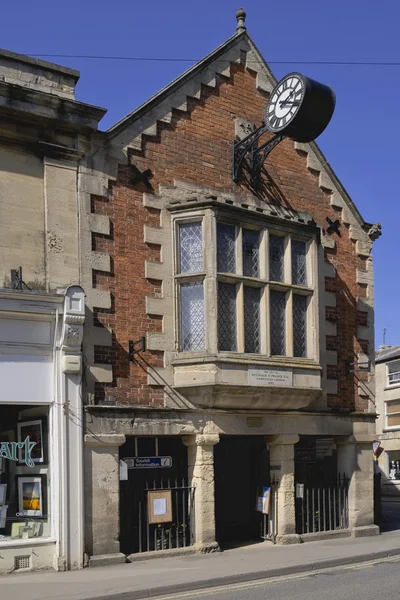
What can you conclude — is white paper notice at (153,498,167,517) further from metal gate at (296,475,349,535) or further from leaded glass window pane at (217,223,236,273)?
leaded glass window pane at (217,223,236,273)

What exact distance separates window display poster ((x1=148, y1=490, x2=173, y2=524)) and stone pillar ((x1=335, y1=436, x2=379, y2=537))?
483 centimetres

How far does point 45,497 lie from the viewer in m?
13.1

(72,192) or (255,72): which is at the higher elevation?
(255,72)

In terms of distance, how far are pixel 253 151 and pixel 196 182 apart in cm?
158

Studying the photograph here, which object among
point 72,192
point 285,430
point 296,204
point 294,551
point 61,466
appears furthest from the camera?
point 296,204

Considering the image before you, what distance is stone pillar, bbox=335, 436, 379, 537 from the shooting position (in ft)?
57.4

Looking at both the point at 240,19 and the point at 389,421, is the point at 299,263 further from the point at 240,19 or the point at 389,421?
the point at 389,421

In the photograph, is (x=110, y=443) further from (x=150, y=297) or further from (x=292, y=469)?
(x=292, y=469)

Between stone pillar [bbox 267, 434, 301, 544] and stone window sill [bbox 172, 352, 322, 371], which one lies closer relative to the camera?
stone window sill [bbox 172, 352, 322, 371]

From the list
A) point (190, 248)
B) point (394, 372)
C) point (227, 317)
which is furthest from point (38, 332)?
point (394, 372)

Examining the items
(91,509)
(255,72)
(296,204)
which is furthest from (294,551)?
(255,72)

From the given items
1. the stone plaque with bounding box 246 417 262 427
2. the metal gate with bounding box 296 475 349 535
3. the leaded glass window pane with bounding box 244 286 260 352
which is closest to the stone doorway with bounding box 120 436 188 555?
the stone plaque with bounding box 246 417 262 427

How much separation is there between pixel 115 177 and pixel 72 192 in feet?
3.27

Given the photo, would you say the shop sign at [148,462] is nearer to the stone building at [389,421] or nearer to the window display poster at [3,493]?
the window display poster at [3,493]
